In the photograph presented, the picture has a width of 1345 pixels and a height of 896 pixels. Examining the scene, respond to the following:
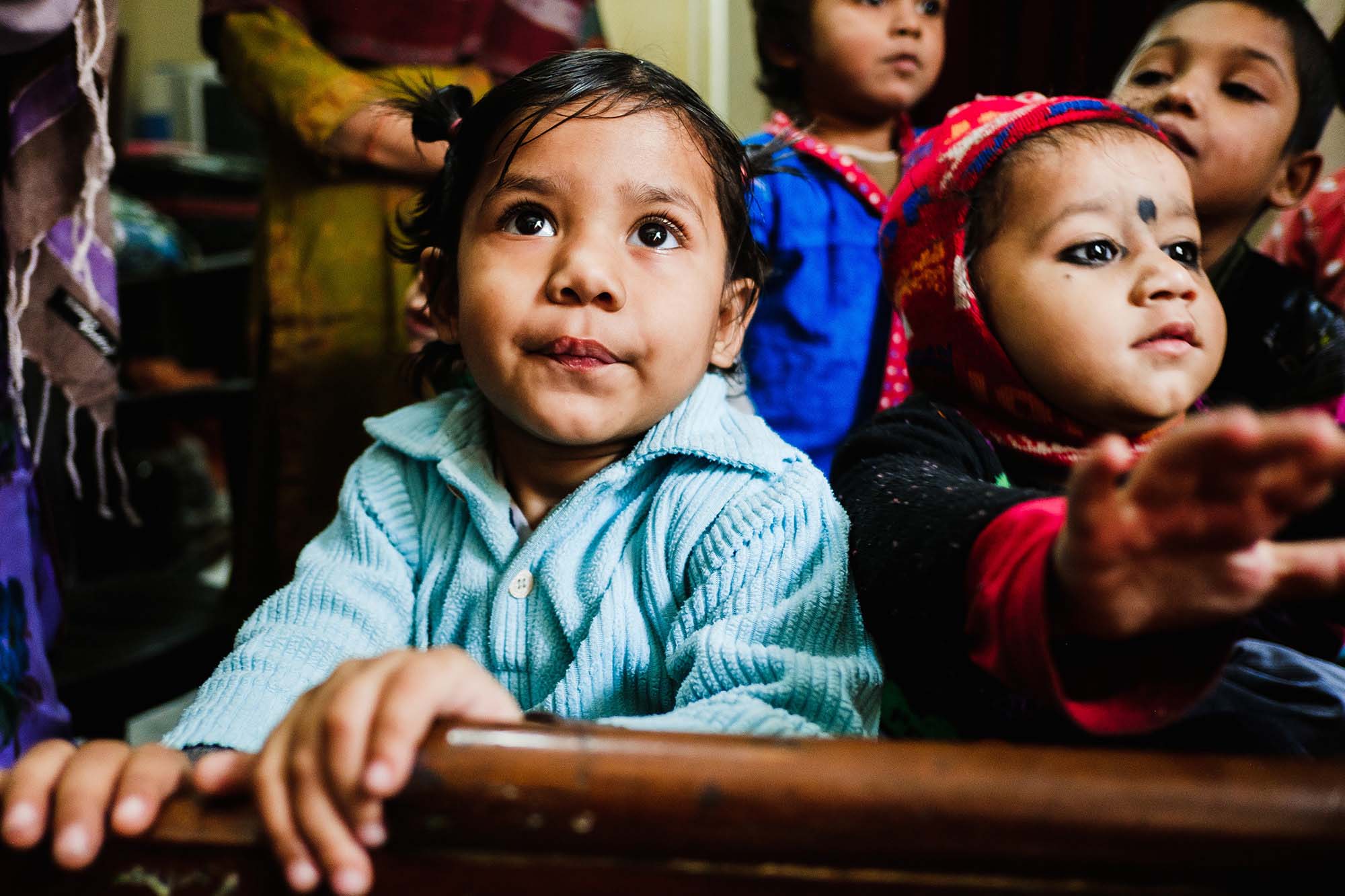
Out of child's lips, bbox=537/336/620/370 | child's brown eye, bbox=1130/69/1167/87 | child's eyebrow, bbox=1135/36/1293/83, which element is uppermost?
child's eyebrow, bbox=1135/36/1293/83

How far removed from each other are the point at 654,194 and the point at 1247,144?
702 millimetres

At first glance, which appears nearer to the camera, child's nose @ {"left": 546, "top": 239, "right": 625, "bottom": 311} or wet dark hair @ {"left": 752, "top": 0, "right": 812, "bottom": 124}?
child's nose @ {"left": 546, "top": 239, "right": 625, "bottom": 311}

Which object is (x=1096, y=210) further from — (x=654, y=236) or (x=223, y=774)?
(x=223, y=774)

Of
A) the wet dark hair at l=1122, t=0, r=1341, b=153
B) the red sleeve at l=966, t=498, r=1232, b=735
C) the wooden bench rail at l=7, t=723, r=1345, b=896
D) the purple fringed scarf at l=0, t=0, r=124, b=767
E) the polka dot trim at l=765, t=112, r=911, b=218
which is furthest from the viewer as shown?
the polka dot trim at l=765, t=112, r=911, b=218

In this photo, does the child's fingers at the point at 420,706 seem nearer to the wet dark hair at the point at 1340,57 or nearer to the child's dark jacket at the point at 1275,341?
the child's dark jacket at the point at 1275,341

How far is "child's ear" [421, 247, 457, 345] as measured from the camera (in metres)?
0.96

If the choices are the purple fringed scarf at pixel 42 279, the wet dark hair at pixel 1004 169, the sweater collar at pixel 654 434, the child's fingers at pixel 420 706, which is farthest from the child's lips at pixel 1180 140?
the purple fringed scarf at pixel 42 279

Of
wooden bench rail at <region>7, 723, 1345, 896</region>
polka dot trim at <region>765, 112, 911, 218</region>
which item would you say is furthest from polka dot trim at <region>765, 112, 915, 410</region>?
wooden bench rail at <region>7, 723, 1345, 896</region>

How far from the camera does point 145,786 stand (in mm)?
425

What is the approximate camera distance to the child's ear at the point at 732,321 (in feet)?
3.13

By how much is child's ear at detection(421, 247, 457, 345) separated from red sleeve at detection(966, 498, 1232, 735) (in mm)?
591

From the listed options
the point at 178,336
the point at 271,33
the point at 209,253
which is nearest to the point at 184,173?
the point at 209,253

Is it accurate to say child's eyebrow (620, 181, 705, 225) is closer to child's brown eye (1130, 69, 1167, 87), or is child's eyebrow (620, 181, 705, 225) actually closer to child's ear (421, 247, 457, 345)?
child's ear (421, 247, 457, 345)

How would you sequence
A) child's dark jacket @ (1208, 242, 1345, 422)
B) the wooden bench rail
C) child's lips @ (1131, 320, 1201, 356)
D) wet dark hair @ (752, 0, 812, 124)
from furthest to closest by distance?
1. wet dark hair @ (752, 0, 812, 124)
2. child's dark jacket @ (1208, 242, 1345, 422)
3. child's lips @ (1131, 320, 1201, 356)
4. the wooden bench rail
